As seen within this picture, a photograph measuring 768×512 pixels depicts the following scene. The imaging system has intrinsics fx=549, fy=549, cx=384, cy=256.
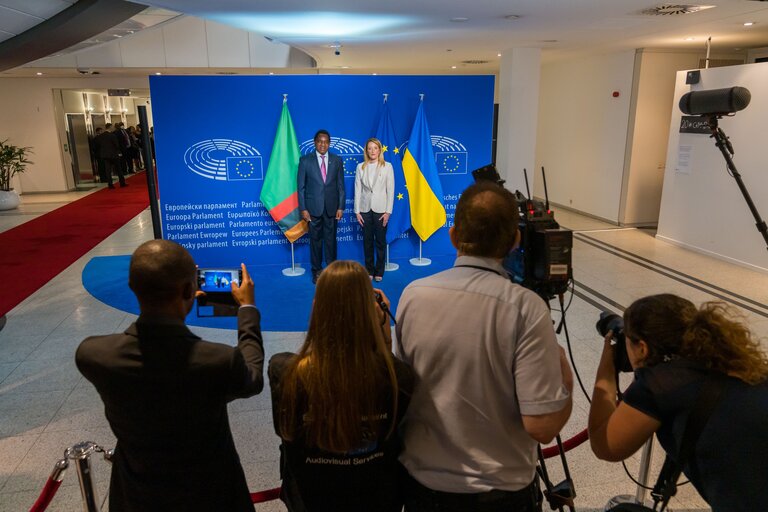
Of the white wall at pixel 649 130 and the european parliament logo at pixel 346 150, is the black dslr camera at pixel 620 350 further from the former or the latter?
the white wall at pixel 649 130

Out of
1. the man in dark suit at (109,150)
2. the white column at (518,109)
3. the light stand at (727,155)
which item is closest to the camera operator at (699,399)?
the light stand at (727,155)

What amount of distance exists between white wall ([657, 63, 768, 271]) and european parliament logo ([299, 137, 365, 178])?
14.5ft

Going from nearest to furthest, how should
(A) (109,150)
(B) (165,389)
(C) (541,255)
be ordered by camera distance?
1. (B) (165,389)
2. (C) (541,255)
3. (A) (109,150)

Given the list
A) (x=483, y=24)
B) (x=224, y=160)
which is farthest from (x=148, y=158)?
(x=483, y=24)

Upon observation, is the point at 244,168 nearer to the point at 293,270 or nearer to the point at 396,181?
the point at 293,270

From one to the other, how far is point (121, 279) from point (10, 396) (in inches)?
108

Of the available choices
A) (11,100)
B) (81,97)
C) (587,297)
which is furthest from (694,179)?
(81,97)

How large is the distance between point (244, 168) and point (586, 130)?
6099 millimetres

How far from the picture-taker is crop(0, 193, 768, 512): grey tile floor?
2.77m

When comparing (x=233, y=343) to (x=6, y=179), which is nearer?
(x=233, y=343)

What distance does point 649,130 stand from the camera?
838cm

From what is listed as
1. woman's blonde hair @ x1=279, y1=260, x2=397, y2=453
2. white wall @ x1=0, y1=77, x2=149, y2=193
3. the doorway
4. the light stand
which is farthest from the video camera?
the doorway

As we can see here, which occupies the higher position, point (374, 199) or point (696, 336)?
point (696, 336)

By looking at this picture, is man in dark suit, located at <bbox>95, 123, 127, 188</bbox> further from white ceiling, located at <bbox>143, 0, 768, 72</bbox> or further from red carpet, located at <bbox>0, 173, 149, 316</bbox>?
white ceiling, located at <bbox>143, 0, 768, 72</bbox>
